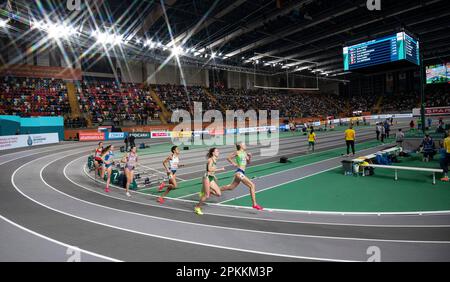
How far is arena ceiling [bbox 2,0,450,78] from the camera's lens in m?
25.7

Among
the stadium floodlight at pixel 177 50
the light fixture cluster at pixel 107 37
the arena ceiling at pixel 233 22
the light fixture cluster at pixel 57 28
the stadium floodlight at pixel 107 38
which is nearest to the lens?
the arena ceiling at pixel 233 22

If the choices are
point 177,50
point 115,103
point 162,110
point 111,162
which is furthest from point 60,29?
point 111,162

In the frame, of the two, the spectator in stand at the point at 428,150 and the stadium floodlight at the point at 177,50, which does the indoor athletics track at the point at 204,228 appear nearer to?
the spectator in stand at the point at 428,150

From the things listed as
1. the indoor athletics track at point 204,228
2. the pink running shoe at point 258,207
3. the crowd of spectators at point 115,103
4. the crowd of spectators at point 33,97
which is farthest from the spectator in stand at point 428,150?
the crowd of spectators at point 33,97

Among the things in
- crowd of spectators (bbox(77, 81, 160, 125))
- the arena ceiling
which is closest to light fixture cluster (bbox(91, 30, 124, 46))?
the arena ceiling

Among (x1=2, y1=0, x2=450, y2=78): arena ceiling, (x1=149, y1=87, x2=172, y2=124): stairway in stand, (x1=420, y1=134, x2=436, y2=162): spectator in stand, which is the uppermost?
(x1=2, y1=0, x2=450, y2=78): arena ceiling

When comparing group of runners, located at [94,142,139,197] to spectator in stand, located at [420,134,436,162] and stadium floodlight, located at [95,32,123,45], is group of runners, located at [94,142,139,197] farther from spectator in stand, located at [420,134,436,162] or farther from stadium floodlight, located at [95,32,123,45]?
stadium floodlight, located at [95,32,123,45]

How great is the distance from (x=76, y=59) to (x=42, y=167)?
2764 centimetres

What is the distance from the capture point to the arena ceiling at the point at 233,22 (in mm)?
25719

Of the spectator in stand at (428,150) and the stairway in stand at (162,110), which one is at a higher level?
the stairway in stand at (162,110)

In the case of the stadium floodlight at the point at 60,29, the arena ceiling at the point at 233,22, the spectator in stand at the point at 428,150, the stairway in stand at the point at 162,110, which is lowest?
the spectator in stand at the point at 428,150

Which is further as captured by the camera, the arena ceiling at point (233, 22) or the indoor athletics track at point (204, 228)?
the arena ceiling at point (233, 22)
